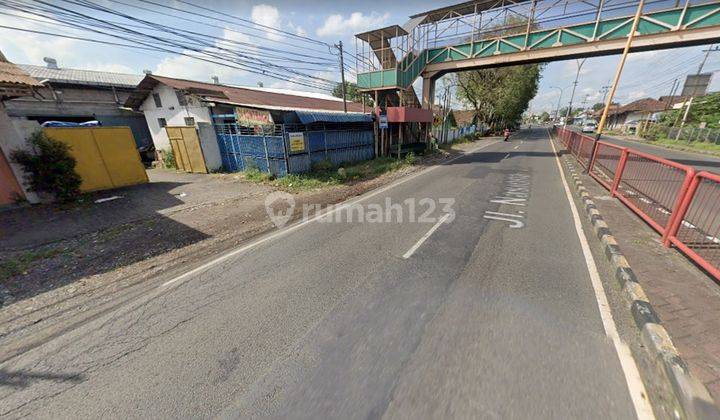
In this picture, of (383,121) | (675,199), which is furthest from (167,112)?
(675,199)

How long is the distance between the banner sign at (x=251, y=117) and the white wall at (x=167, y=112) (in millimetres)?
2733

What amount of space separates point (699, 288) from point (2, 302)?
940cm

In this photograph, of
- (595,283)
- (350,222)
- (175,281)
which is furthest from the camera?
(350,222)

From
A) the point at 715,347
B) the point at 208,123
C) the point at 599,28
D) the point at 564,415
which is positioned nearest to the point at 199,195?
the point at 208,123

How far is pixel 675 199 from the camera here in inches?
200

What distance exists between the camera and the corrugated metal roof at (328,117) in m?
11.1

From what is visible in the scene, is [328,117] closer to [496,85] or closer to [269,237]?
[269,237]

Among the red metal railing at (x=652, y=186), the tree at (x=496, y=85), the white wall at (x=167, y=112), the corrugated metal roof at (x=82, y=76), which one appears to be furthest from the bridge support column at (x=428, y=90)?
the corrugated metal roof at (x=82, y=76)

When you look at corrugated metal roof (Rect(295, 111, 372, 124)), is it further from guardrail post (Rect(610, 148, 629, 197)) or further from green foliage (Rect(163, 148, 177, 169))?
guardrail post (Rect(610, 148, 629, 197))

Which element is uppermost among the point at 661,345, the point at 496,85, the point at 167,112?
the point at 496,85

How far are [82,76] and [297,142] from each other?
2220 cm

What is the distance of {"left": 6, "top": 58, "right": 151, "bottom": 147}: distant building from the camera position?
49.2 feet

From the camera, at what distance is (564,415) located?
1960 millimetres

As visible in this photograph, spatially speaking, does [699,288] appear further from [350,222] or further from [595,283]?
[350,222]
